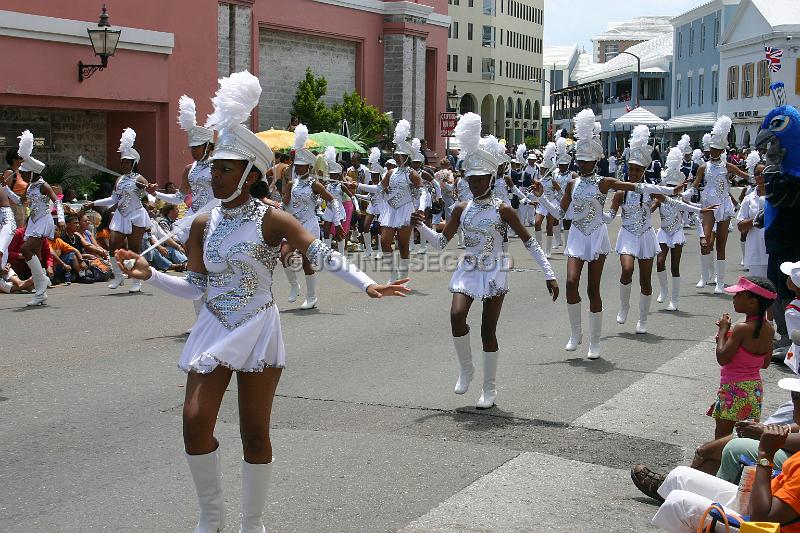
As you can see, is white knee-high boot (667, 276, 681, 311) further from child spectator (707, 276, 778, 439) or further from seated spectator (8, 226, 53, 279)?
seated spectator (8, 226, 53, 279)

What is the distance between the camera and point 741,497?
4.65 meters

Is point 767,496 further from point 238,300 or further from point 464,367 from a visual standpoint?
point 464,367

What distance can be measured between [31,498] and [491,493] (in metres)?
2.58

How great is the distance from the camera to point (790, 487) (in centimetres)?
439

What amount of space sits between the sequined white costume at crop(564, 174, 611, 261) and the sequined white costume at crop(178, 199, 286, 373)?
5.92 m

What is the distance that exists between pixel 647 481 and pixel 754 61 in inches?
2256

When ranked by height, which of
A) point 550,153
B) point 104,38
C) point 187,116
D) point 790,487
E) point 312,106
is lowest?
point 790,487

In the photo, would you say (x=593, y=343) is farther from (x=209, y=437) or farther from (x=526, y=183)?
(x=526, y=183)

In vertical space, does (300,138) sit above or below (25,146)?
above

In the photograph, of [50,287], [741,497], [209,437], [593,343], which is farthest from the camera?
[50,287]

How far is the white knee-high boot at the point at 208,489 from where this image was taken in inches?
196

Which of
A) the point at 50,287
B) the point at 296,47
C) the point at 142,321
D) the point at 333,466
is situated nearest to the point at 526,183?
the point at 296,47

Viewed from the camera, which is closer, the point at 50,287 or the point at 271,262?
the point at 271,262

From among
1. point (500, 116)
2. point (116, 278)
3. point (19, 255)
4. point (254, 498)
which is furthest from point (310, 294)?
point (500, 116)
